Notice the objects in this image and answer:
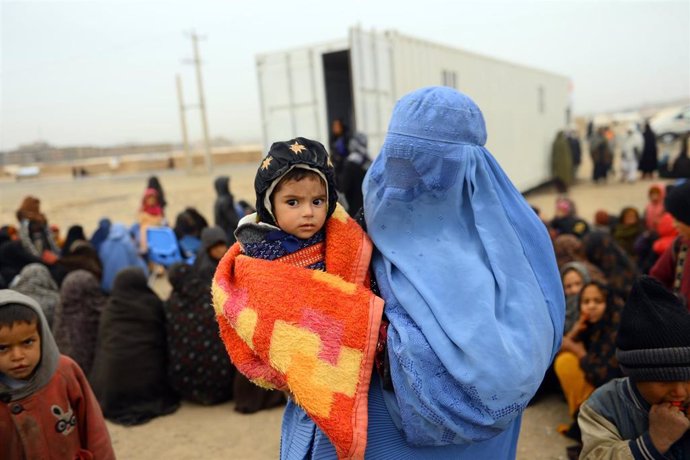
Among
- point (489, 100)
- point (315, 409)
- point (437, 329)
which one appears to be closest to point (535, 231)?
point (437, 329)

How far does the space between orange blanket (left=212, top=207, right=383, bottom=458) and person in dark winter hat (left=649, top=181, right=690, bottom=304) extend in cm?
222

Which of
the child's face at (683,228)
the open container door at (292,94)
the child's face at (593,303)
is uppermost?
the open container door at (292,94)

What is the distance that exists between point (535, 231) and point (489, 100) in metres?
9.56

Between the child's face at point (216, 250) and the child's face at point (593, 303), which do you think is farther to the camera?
the child's face at point (216, 250)

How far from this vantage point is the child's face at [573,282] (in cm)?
382

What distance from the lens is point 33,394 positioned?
2176mm

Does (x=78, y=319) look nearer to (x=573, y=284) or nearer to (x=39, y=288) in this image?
(x=39, y=288)

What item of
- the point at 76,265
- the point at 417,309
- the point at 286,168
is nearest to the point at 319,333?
the point at 417,309

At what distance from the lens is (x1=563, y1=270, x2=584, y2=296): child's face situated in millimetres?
3818

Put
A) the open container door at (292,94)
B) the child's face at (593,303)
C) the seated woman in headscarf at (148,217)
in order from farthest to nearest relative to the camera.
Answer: the seated woman in headscarf at (148,217), the open container door at (292,94), the child's face at (593,303)

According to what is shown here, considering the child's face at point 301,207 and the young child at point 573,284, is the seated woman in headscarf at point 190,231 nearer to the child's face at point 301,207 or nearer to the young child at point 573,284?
the young child at point 573,284

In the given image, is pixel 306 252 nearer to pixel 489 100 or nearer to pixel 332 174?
pixel 332 174

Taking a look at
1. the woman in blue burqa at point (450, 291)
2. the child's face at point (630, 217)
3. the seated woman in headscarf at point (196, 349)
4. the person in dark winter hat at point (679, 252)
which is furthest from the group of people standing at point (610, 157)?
the woman in blue burqa at point (450, 291)

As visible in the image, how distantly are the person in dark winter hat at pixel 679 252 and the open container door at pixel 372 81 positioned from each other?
392 cm
